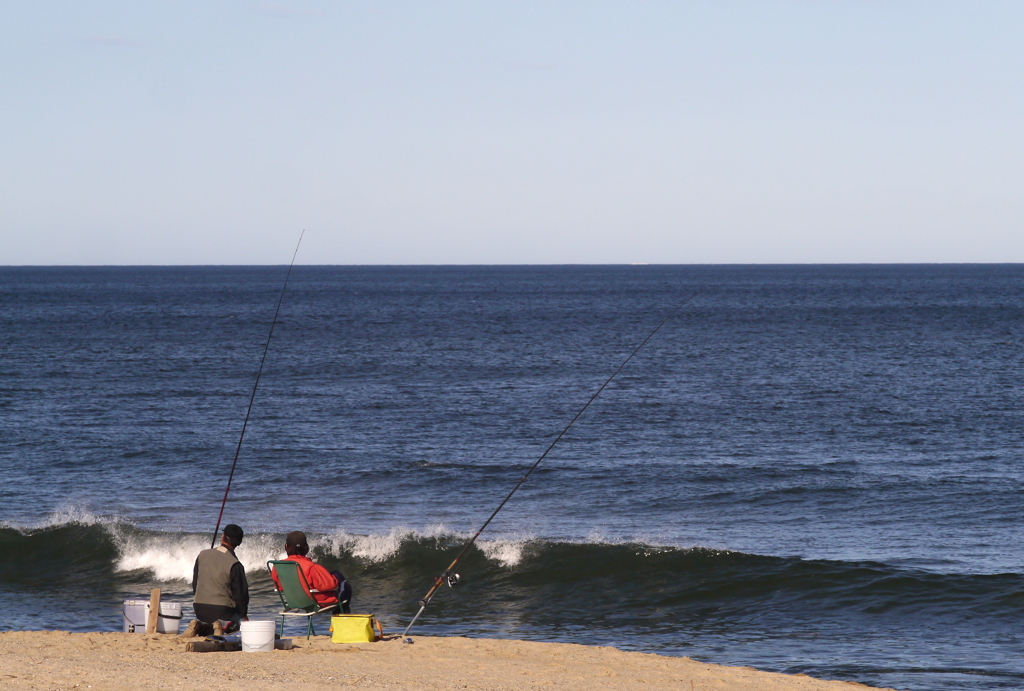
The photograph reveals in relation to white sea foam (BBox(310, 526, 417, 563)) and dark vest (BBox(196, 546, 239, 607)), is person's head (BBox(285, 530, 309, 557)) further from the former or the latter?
white sea foam (BBox(310, 526, 417, 563))

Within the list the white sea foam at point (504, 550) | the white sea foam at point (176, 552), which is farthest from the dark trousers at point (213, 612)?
the white sea foam at point (504, 550)

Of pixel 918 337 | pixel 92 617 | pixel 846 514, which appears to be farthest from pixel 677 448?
pixel 918 337

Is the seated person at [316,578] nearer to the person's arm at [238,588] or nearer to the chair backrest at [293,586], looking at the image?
the chair backrest at [293,586]

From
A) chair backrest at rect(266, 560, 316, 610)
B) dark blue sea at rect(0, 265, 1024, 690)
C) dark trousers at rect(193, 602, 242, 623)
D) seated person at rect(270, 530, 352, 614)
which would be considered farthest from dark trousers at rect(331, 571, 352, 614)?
dark blue sea at rect(0, 265, 1024, 690)

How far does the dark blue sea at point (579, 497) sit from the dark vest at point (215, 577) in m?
3.11

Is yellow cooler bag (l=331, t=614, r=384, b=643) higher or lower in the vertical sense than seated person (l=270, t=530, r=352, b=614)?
lower

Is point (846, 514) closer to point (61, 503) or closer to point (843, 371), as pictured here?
point (61, 503)

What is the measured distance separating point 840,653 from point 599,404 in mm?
19327

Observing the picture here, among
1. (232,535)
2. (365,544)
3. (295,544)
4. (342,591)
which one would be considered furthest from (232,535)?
(365,544)

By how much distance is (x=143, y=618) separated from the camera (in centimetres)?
876

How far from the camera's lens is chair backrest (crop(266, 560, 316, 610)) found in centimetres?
827

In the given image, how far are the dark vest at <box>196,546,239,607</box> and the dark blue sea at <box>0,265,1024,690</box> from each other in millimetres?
3110

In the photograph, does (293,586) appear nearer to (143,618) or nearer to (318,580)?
(318,580)

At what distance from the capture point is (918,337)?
181 ft
